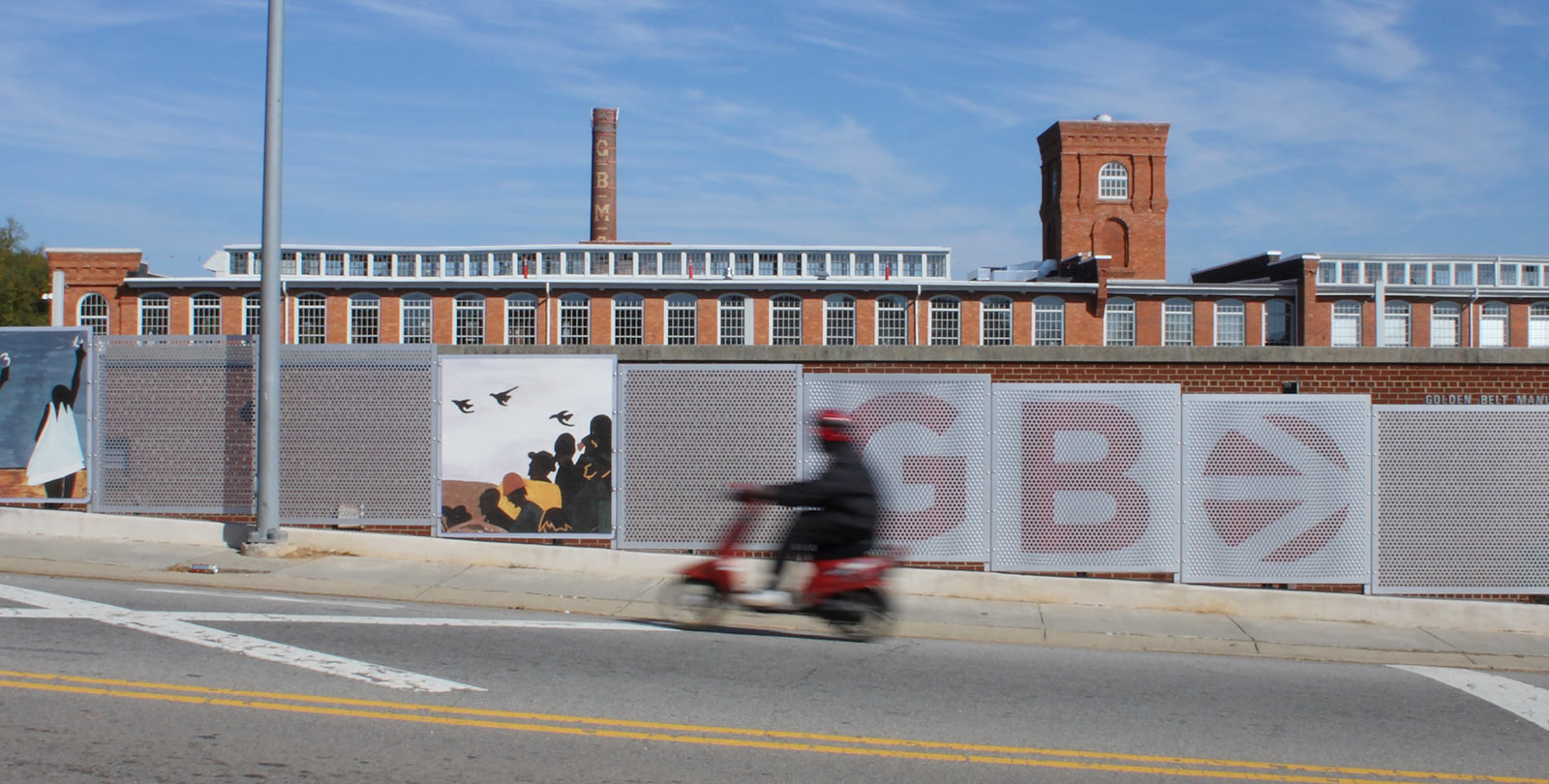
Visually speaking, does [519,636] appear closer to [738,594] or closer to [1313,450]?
[738,594]

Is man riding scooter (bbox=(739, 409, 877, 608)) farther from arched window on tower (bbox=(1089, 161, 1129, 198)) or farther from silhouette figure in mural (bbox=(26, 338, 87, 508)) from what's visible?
arched window on tower (bbox=(1089, 161, 1129, 198))

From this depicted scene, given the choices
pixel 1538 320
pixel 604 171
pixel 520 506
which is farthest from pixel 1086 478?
pixel 604 171

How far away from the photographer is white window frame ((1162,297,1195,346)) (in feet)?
230

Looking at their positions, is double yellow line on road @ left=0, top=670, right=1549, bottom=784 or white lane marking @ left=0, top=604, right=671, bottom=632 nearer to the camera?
double yellow line on road @ left=0, top=670, right=1549, bottom=784

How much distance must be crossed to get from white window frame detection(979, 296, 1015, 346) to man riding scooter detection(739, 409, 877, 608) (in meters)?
60.8

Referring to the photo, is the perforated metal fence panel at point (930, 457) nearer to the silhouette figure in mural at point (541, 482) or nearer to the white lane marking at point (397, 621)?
the silhouette figure in mural at point (541, 482)

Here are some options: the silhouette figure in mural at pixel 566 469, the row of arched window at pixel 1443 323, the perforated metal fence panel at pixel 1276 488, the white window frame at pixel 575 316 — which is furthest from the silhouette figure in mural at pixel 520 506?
the row of arched window at pixel 1443 323

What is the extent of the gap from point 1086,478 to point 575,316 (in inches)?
2276

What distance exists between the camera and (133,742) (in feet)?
19.9

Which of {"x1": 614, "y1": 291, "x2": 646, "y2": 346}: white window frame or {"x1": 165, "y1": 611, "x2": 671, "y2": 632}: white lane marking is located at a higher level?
{"x1": 614, "y1": 291, "x2": 646, "y2": 346}: white window frame

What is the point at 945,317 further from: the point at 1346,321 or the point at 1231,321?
the point at 1346,321

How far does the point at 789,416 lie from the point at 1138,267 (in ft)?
233

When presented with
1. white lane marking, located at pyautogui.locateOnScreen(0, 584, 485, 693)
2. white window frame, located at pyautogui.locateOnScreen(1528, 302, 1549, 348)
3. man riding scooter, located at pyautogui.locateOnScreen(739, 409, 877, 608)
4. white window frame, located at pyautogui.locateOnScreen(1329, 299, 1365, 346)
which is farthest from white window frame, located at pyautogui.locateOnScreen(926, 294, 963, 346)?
white lane marking, located at pyautogui.locateOnScreen(0, 584, 485, 693)

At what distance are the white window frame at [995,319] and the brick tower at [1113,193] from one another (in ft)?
37.9
